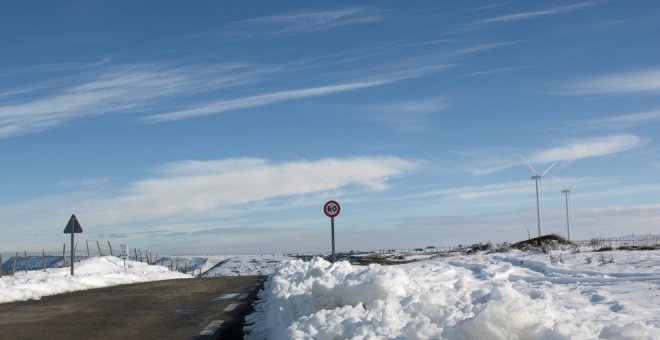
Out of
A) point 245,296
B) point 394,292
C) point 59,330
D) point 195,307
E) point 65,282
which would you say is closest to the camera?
point 394,292

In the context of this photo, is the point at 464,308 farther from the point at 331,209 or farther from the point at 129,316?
the point at 331,209

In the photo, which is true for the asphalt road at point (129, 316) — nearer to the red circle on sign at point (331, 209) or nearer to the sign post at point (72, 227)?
the red circle on sign at point (331, 209)

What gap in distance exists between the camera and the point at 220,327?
1120cm

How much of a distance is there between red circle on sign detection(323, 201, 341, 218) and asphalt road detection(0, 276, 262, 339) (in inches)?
155

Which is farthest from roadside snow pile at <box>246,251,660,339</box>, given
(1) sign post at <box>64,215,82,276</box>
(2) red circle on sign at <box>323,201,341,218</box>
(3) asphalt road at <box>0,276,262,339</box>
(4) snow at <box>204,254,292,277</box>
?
(4) snow at <box>204,254,292,277</box>

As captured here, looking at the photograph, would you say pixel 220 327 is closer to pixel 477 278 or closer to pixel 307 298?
pixel 307 298

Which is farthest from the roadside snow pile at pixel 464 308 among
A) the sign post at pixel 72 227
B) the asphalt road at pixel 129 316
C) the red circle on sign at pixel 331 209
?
the sign post at pixel 72 227

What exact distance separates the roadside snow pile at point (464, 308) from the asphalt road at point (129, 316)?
709 millimetres

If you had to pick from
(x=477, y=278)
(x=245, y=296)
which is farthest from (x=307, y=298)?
(x=477, y=278)

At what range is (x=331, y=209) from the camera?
21688 millimetres

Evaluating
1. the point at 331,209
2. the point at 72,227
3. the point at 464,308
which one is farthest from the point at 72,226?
the point at 464,308

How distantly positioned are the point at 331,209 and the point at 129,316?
31.0ft

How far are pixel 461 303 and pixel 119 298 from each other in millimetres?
11786

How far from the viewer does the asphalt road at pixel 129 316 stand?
10.7 metres
